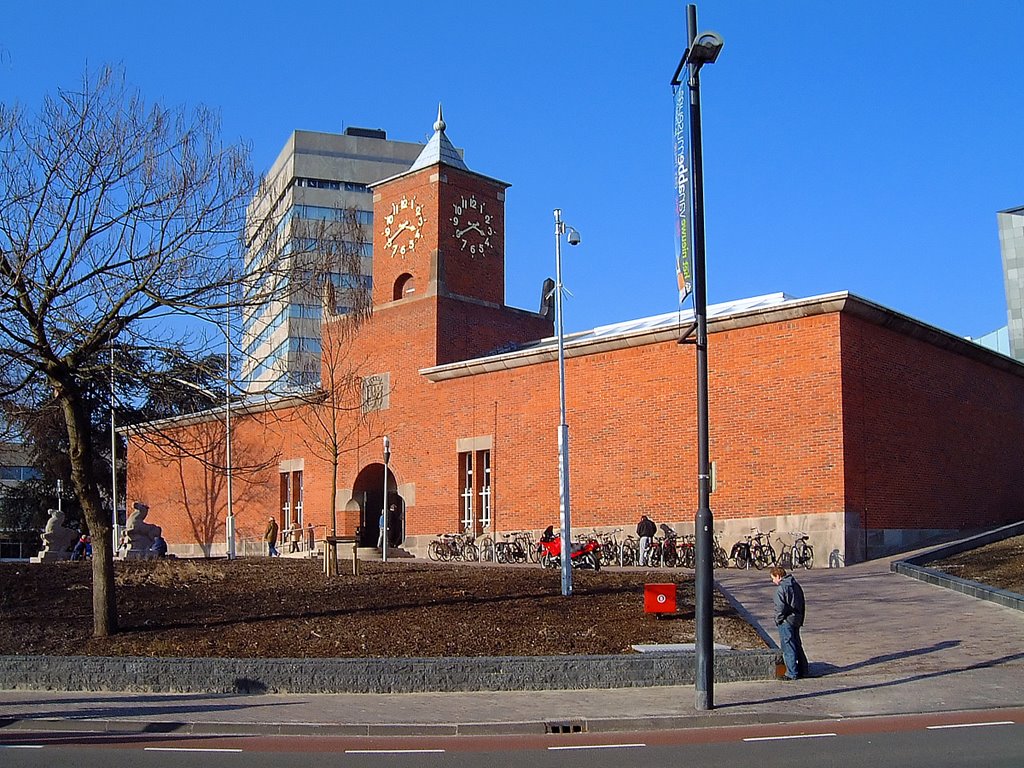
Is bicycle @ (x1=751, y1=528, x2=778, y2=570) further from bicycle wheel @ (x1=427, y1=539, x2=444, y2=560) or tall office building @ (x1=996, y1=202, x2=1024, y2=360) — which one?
tall office building @ (x1=996, y1=202, x2=1024, y2=360)

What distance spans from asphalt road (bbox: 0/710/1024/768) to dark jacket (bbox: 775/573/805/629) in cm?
247

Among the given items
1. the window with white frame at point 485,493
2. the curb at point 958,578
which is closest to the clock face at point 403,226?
the window with white frame at point 485,493

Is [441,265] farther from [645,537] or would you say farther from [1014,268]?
[1014,268]

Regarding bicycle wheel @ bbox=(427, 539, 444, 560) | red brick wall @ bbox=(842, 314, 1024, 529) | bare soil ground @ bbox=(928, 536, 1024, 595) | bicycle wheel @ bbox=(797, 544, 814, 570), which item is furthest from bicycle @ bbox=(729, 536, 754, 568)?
bicycle wheel @ bbox=(427, 539, 444, 560)

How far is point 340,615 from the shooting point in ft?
59.7

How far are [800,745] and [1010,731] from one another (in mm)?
2172

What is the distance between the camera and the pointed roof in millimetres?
41719

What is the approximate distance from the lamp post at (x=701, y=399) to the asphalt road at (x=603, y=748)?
0.98 metres

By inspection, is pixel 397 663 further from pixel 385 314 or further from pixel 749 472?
pixel 385 314

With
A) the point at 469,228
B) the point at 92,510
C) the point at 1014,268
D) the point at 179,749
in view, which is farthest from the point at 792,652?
the point at 1014,268

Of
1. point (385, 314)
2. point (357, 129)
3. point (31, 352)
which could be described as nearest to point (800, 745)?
point (31, 352)

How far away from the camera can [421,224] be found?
41.7m

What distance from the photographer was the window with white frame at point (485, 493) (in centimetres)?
3706

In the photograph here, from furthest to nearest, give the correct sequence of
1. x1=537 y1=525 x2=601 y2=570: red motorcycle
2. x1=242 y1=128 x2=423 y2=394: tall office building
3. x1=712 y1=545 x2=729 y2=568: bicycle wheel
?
x1=712 y1=545 x2=729 y2=568: bicycle wheel → x1=537 y1=525 x2=601 y2=570: red motorcycle → x1=242 y1=128 x2=423 y2=394: tall office building
